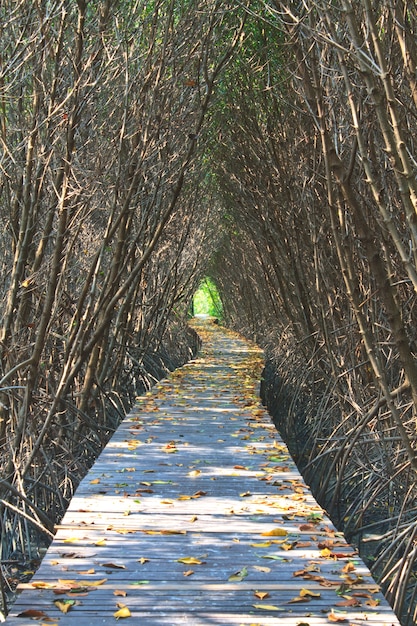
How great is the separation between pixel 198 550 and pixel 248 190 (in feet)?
28.1

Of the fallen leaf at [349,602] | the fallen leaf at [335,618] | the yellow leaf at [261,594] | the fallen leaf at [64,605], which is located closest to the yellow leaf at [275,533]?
the yellow leaf at [261,594]

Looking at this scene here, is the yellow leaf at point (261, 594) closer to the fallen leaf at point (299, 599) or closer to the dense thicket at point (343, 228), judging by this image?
the fallen leaf at point (299, 599)

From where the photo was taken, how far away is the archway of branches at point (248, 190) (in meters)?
4.57

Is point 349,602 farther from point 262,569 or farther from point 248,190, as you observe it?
point 248,190

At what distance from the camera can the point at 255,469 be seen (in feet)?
17.6

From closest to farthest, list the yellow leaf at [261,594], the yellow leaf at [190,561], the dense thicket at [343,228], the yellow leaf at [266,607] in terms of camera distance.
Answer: the yellow leaf at [266,607] < the yellow leaf at [261,594] < the yellow leaf at [190,561] < the dense thicket at [343,228]

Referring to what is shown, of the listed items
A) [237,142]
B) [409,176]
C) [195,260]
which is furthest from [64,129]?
[195,260]

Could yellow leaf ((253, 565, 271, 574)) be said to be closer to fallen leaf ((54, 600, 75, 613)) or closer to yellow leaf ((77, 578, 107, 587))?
yellow leaf ((77, 578, 107, 587))

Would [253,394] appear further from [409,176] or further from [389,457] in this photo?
[409,176]

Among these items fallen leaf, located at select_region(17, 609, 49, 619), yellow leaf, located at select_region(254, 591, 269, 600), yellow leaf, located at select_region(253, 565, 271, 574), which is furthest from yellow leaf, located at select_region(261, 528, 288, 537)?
fallen leaf, located at select_region(17, 609, 49, 619)

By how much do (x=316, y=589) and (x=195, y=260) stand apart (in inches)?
624

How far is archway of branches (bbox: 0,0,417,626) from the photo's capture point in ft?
15.0

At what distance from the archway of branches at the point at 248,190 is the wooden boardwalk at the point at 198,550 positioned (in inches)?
26.5

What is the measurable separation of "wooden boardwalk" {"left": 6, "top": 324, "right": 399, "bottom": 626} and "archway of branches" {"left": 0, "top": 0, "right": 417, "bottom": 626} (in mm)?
674
